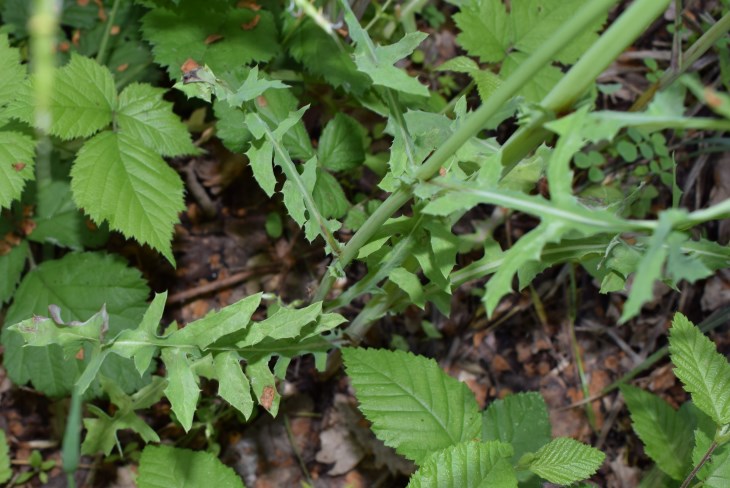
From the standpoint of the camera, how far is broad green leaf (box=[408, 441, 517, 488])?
159 cm

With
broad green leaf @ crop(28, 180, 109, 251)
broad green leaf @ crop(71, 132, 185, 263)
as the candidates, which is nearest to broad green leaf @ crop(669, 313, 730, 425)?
broad green leaf @ crop(71, 132, 185, 263)

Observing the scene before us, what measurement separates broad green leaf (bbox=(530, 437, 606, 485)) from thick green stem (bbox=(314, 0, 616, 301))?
0.74 meters

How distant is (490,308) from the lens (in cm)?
94

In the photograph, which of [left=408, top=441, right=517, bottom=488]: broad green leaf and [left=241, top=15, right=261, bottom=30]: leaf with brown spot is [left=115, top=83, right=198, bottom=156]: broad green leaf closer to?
[left=241, top=15, right=261, bottom=30]: leaf with brown spot

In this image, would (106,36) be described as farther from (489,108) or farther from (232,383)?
(489,108)

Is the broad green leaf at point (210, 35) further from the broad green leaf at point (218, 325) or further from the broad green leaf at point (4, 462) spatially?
the broad green leaf at point (4, 462)

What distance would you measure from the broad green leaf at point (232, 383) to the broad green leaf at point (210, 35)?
101 centimetres

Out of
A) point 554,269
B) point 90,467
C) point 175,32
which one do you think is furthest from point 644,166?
point 90,467

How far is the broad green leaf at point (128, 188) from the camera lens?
1.91 meters

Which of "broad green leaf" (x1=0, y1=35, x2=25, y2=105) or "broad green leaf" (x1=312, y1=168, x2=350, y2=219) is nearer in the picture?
"broad green leaf" (x1=0, y1=35, x2=25, y2=105)

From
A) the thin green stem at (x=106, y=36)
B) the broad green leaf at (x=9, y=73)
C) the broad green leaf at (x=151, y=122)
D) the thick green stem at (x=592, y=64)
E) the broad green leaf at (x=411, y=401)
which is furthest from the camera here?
the thin green stem at (x=106, y=36)

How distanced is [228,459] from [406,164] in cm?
165

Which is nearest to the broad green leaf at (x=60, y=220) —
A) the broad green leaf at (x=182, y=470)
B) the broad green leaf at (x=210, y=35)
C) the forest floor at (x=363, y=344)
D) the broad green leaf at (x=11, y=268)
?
the broad green leaf at (x=11, y=268)

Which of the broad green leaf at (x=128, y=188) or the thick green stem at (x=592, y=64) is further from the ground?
the thick green stem at (x=592, y=64)
